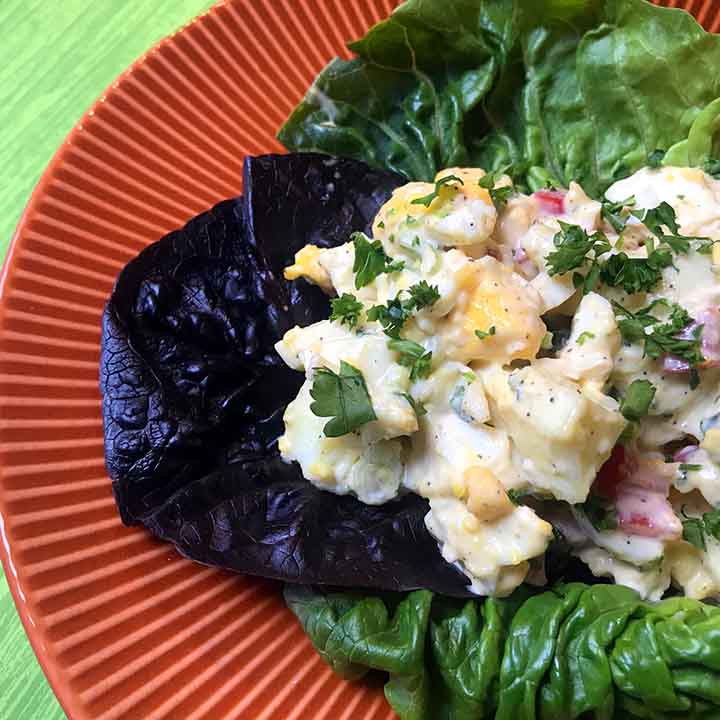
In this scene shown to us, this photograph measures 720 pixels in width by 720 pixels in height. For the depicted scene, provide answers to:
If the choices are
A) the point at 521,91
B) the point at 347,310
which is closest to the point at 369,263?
the point at 347,310

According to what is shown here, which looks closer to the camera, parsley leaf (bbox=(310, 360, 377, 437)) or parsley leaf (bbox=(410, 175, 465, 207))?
parsley leaf (bbox=(310, 360, 377, 437))

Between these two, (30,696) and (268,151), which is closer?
(30,696)

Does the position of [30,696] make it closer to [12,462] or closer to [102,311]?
[12,462]

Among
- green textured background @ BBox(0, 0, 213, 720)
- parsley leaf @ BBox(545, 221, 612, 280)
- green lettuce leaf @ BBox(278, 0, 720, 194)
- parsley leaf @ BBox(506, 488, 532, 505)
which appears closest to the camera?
parsley leaf @ BBox(506, 488, 532, 505)

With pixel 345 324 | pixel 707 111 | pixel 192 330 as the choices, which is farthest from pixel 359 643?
pixel 707 111

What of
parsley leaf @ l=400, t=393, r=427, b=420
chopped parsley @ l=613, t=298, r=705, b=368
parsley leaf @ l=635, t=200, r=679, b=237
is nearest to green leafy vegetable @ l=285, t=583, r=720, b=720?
parsley leaf @ l=400, t=393, r=427, b=420

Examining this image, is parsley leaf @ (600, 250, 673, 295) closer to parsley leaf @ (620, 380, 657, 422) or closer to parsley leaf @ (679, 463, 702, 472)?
parsley leaf @ (620, 380, 657, 422)

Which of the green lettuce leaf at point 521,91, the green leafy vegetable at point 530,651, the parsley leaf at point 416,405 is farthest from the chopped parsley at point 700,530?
the green lettuce leaf at point 521,91

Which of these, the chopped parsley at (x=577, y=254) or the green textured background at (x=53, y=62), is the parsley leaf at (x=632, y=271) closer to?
the chopped parsley at (x=577, y=254)
